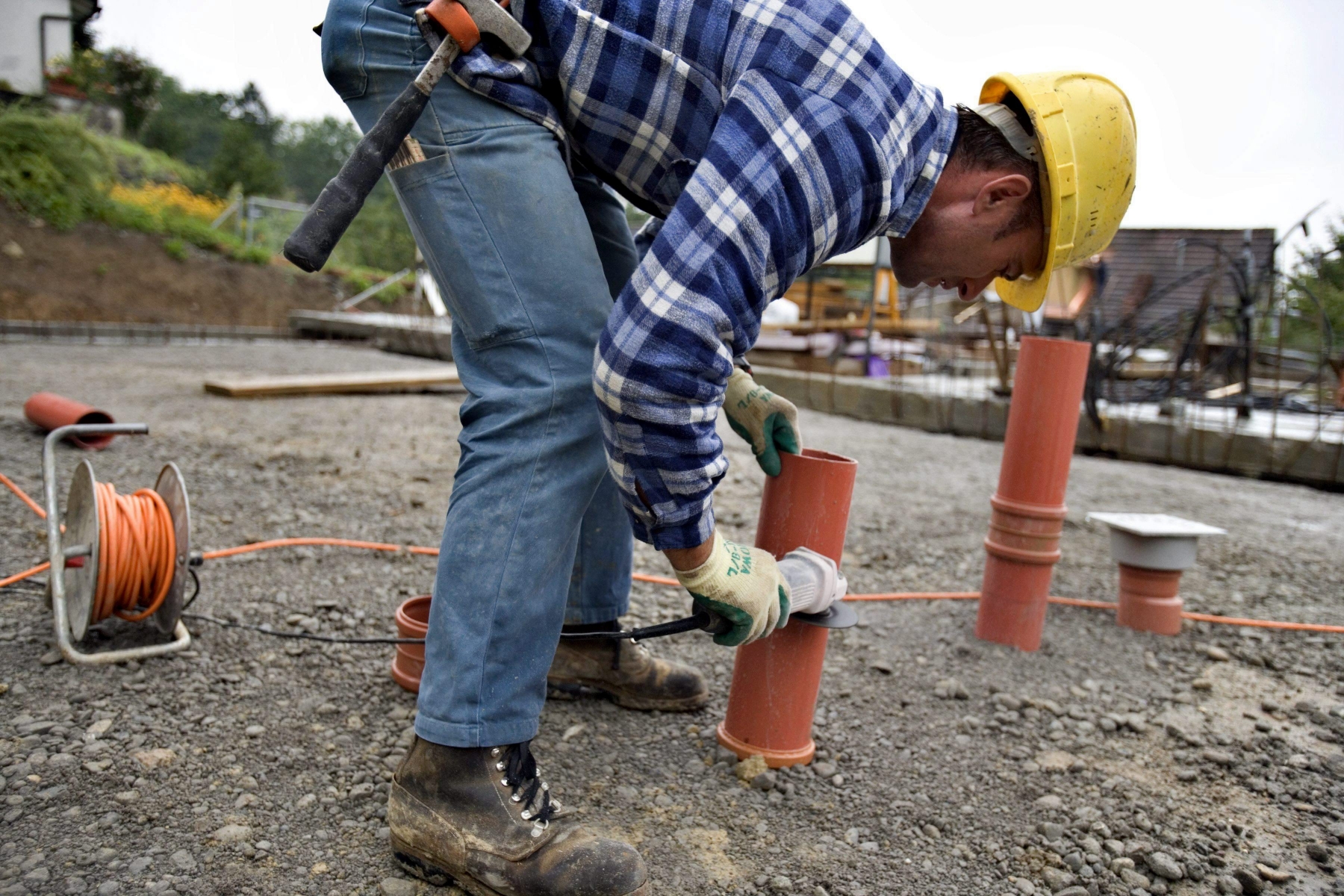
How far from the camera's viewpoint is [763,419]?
1874mm

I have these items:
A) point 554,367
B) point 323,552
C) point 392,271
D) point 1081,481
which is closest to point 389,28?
point 554,367

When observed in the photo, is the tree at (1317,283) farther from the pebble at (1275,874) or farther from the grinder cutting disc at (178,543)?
the grinder cutting disc at (178,543)

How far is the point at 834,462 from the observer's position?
1.82m

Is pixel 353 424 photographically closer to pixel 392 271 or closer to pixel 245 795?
pixel 245 795

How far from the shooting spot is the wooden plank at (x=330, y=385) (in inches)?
256

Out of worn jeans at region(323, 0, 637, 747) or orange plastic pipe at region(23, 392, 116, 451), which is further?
orange plastic pipe at region(23, 392, 116, 451)

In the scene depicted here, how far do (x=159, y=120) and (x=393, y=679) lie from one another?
27580 millimetres

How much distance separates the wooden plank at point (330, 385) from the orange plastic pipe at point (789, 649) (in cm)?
568

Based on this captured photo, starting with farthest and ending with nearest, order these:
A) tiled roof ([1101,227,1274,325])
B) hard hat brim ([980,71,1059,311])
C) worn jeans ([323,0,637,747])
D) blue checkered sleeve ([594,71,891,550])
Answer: tiled roof ([1101,227,1274,325]) → hard hat brim ([980,71,1059,311]) → worn jeans ([323,0,637,747]) → blue checkered sleeve ([594,71,891,550])

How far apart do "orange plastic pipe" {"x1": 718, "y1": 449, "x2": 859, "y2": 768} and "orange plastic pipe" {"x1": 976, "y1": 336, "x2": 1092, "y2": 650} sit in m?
1.00

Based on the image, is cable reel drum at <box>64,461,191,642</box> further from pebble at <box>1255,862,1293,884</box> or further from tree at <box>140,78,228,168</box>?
tree at <box>140,78,228,168</box>

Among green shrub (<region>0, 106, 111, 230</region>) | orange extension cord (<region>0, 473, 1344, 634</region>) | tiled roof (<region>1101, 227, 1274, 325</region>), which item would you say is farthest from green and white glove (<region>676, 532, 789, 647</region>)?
green shrub (<region>0, 106, 111, 230</region>)

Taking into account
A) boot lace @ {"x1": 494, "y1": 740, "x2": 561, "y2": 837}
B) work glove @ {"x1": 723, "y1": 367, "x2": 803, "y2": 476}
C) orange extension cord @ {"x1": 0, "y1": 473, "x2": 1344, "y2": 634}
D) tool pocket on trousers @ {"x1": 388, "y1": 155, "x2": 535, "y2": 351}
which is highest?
tool pocket on trousers @ {"x1": 388, "y1": 155, "x2": 535, "y2": 351}

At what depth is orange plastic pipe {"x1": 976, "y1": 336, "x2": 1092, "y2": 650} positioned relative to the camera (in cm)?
260
